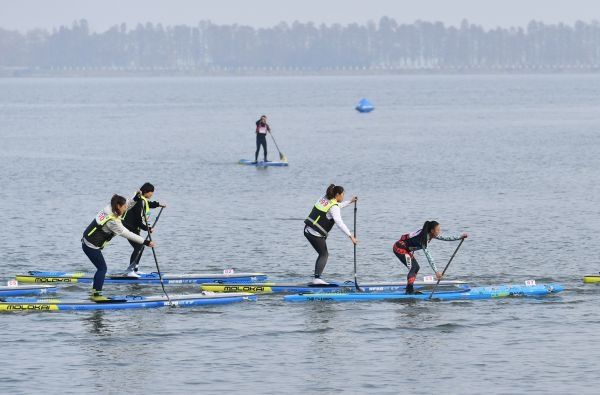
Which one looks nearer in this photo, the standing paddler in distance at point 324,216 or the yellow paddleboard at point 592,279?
the standing paddler in distance at point 324,216

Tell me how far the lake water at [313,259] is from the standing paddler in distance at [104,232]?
42.5 inches

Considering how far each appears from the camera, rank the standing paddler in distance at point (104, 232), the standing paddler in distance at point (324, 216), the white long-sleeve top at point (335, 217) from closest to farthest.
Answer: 1. the standing paddler in distance at point (104, 232)
2. the white long-sleeve top at point (335, 217)
3. the standing paddler in distance at point (324, 216)

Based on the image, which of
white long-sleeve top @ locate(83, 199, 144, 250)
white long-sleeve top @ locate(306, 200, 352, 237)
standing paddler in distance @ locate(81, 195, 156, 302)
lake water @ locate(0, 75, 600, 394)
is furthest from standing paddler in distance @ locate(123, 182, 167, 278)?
white long-sleeve top @ locate(306, 200, 352, 237)

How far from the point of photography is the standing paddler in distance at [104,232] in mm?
25312

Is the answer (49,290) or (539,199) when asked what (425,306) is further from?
(539,199)

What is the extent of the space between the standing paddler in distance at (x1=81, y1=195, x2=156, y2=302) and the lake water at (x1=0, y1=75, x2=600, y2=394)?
1.08m

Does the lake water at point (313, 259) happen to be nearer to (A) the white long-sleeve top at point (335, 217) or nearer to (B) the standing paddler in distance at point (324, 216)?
(B) the standing paddler in distance at point (324, 216)

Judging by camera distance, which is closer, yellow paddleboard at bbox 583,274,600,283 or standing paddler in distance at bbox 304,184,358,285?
standing paddler in distance at bbox 304,184,358,285

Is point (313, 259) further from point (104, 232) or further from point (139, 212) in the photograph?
point (104, 232)

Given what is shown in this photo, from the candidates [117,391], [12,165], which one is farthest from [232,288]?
[12,165]

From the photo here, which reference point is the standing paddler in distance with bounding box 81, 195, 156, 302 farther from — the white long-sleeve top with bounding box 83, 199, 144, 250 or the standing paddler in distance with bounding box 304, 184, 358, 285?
the standing paddler in distance with bounding box 304, 184, 358, 285

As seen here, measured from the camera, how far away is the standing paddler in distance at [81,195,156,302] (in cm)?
2531

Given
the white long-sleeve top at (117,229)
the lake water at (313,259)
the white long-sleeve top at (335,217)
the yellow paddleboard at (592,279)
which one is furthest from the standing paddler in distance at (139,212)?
the yellow paddleboard at (592,279)

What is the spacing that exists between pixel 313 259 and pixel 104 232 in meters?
9.58
